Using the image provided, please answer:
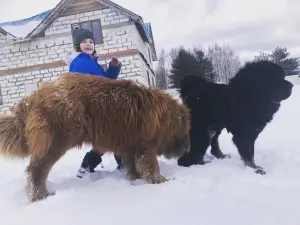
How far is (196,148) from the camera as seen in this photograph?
4.66 metres

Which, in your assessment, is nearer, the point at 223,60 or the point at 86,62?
the point at 86,62

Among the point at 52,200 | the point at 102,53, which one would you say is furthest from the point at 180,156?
the point at 102,53

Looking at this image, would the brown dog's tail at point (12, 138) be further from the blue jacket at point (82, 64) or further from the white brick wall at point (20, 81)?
the white brick wall at point (20, 81)

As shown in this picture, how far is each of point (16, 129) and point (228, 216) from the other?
2.41 m

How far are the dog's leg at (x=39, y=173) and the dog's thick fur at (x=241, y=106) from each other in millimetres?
1867

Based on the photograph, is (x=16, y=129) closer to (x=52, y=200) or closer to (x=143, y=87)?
(x=52, y=200)

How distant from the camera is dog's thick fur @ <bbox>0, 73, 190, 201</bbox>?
3.39 meters

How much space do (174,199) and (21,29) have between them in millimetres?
20201

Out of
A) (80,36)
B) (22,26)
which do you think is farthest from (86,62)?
(22,26)

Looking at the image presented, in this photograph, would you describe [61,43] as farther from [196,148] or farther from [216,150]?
[196,148]

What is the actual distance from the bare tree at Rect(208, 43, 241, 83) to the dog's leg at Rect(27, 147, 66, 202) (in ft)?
221

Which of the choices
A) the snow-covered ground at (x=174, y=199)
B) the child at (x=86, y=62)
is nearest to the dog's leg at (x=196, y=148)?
the snow-covered ground at (x=174, y=199)

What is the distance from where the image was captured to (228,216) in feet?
8.28

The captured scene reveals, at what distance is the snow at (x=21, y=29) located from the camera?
19562 millimetres
